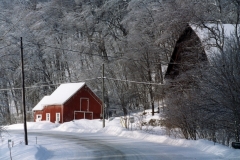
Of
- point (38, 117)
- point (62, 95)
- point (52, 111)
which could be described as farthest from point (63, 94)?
point (38, 117)

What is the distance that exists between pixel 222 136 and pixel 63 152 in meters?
7.59

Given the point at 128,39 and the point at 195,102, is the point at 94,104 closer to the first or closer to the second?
the point at 128,39

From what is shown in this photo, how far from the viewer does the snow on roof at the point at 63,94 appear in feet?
172

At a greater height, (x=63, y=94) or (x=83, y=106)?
(x=63, y=94)

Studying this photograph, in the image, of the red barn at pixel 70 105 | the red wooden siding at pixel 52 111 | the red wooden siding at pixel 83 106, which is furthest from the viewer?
the red wooden siding at pixel 83 106

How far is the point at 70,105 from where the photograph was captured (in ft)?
174

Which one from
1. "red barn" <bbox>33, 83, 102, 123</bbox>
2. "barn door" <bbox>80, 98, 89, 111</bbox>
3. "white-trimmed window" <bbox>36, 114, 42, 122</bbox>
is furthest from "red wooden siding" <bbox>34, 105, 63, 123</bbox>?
"barn door" <bbox>80, 98, 89, 111</bbox>

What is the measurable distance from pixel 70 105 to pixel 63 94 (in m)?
1.98

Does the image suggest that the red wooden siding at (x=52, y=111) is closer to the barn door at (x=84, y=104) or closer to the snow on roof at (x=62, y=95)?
the snow on roof at (x=62, y=95)

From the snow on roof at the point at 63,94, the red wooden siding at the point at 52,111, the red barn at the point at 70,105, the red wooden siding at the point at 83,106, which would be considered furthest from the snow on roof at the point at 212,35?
the red wooden siding at the point at 52,111

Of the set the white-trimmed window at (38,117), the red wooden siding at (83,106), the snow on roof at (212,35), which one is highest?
the snow on roof at (212,35)

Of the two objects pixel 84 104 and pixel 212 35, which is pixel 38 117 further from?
pixel 212 35

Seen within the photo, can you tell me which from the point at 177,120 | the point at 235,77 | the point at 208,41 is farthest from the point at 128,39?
the point at 235,77

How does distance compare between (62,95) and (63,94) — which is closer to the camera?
(62,95)
